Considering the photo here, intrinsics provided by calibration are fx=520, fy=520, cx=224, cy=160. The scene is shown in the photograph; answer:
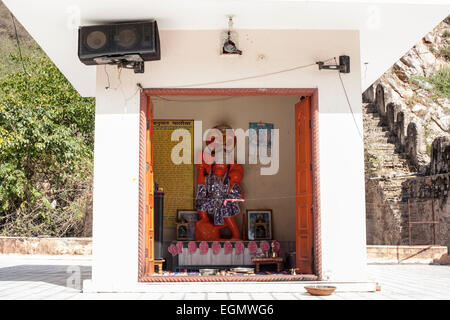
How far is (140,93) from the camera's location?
6.57 m

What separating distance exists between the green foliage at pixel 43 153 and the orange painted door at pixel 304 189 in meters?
8.67

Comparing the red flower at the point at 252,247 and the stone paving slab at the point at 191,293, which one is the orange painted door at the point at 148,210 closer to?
the stone paving slab at the point at 191,293

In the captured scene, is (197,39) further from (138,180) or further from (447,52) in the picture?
(447,52)

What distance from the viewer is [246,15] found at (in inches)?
242

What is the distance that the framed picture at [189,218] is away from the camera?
935 cm

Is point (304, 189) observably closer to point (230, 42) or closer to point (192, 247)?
point (230, 42)

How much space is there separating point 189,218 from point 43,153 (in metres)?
6.77

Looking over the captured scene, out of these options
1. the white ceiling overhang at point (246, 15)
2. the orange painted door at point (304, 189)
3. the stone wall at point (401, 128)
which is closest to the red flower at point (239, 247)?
the orange painted door at point (304, 189)

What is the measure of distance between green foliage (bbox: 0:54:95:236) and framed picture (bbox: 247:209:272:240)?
22.6 feet

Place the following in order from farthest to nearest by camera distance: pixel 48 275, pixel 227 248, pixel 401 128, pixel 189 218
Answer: pixel 401 128 < pixel 189 218 < pixel 227 248 < pixel 48 275

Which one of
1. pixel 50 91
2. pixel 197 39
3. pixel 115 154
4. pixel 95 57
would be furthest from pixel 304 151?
pixel 50 91

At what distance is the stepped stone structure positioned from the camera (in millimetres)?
12727

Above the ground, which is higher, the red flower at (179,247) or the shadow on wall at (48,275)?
the red flower at (179,247)

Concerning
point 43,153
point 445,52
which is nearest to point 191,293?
point 43,153
